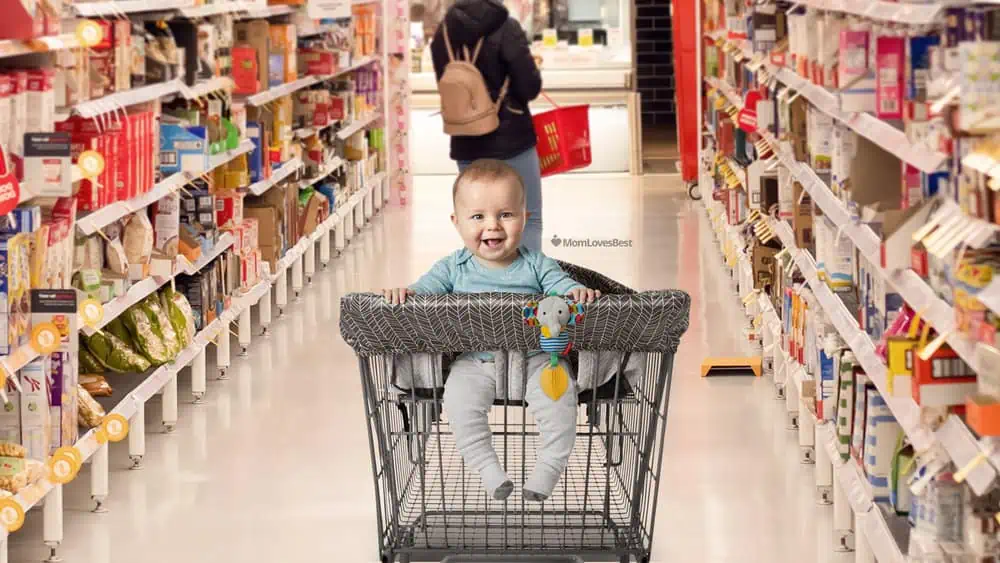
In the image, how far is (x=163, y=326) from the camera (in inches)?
216

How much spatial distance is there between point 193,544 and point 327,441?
1.17 m

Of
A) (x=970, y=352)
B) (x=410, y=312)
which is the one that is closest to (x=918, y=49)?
(x=970, y=352)

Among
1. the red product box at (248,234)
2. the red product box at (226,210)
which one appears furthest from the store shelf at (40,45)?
the red product box at (248,234)

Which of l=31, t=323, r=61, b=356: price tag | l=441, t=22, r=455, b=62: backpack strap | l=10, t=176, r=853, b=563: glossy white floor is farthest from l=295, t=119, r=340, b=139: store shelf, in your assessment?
l=31, t=323, r=61, b=356: price tag

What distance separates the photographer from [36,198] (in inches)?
167

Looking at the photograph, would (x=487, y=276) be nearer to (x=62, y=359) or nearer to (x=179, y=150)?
(x=62, y=359)

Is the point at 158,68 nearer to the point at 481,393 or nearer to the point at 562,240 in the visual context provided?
the point at 481,393

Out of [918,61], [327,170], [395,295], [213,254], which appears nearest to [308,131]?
[327,170]

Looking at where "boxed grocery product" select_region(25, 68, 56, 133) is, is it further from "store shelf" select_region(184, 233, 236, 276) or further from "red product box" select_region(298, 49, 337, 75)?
"red product box" select_region(298, 49, 337, 75)

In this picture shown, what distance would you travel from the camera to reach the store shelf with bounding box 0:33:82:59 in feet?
12.5

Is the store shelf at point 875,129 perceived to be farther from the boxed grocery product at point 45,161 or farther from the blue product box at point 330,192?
the blue product box at point 330,192

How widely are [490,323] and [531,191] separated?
384 centimetres

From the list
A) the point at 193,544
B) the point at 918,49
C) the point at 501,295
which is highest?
the point at 918,49

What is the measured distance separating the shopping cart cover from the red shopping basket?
431 centimetres
